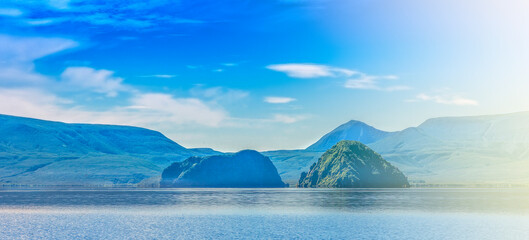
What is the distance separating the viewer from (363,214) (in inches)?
4830

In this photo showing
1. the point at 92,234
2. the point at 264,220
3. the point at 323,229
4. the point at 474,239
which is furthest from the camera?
the point at 264,220

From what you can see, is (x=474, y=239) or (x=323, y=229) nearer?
(x=474, y=239)

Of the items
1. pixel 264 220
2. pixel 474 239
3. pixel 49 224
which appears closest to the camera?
pixel 474 239

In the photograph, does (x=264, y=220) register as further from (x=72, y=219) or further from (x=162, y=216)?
(x=72, y=219)

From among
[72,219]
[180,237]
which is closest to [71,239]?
[180,237]

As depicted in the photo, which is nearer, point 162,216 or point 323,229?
point 323,229

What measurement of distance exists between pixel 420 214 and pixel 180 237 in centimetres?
6127

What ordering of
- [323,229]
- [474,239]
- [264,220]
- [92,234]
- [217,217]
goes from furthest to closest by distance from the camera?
1. [217,217]
2. [264,220]
3. [323,229]
4. [92,234]
5. [474,239]

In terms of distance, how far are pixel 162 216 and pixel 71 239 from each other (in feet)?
132

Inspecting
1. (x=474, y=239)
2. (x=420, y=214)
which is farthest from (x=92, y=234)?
(x=420, y=214)

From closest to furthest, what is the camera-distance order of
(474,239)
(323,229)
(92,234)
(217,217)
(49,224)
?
1. (474,239)
2. (92,234)
3. (323,229)
4. (49,224)
5. (217,217)

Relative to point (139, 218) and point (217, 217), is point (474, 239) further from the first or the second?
point (139, 218)

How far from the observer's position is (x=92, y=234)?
87000 mm

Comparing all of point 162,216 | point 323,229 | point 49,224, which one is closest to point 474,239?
point 323,229
